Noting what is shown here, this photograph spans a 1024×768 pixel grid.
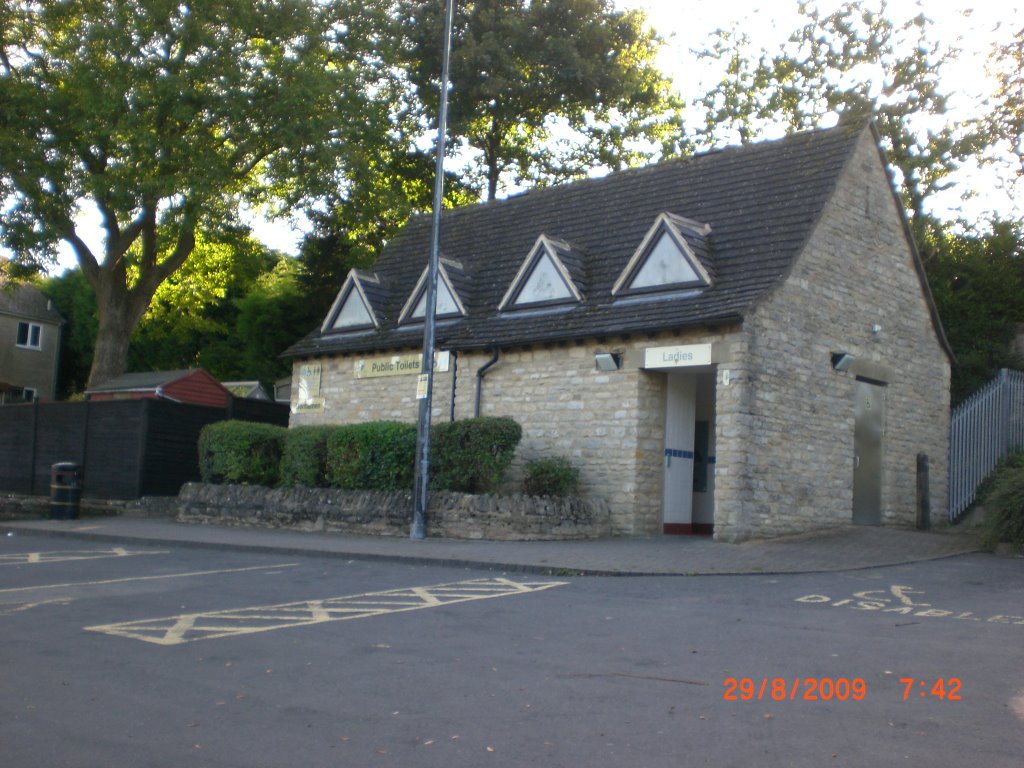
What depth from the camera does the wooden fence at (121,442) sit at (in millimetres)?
24266

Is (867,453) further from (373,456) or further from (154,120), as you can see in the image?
(154,120)

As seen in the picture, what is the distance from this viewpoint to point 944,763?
511 cm

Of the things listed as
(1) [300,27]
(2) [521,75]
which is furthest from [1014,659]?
(2) [521,75]

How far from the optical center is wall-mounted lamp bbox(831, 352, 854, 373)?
60.7ft

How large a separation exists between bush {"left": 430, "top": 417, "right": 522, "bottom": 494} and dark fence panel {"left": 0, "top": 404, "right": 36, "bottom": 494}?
1400 cm

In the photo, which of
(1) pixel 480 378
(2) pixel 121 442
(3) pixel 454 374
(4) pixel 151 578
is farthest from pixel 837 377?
(2) pixel 121 442

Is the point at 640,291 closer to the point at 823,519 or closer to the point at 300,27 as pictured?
the point at 823,519

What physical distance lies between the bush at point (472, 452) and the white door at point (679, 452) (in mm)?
2802

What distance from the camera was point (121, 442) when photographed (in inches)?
968

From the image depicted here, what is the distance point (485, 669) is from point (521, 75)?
104ft

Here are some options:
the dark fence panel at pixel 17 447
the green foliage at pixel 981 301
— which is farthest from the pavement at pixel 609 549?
the dark fence panel at pixel 17 447

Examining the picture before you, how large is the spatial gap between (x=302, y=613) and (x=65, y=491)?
47.9ft

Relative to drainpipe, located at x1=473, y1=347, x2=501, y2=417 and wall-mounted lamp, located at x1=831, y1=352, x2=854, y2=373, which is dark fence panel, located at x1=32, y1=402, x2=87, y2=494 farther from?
wall-mounted lamp, located at x1=831, y1=352, x2=854, y2=373
